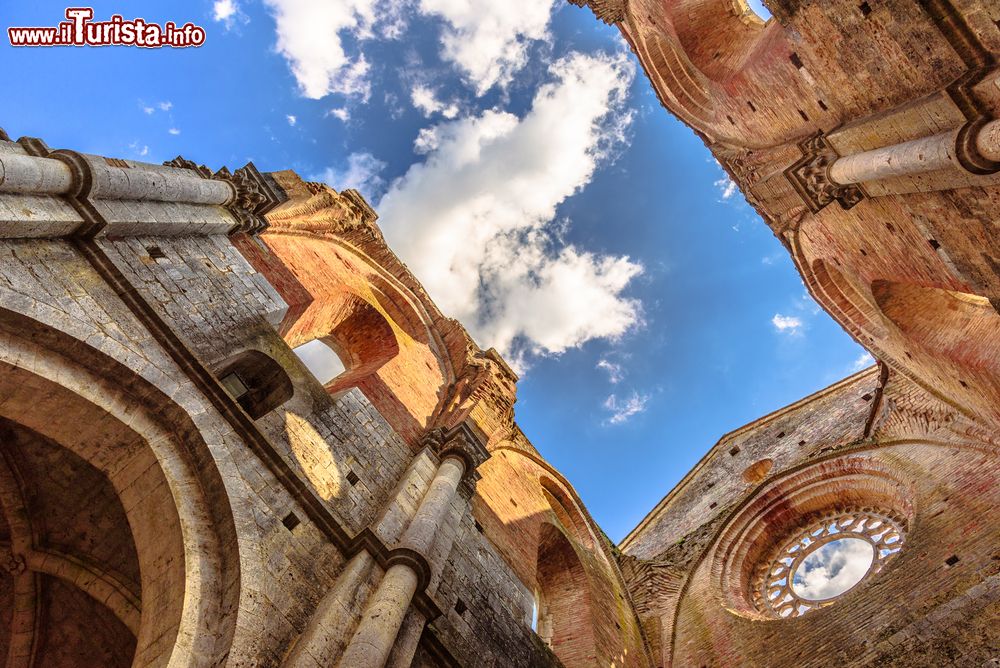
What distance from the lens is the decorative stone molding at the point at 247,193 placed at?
7781mm

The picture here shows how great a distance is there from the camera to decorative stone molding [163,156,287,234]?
778 cm

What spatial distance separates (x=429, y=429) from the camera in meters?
8.92

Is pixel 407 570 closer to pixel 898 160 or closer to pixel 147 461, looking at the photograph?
pixel 147 461

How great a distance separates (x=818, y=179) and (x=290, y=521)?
8.20 meters

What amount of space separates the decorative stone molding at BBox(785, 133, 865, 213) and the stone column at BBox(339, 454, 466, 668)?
6619 mm

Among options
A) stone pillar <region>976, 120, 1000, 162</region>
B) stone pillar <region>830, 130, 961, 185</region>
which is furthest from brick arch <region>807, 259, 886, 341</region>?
stone pillar <region>976, 120, 1000, 162</region>

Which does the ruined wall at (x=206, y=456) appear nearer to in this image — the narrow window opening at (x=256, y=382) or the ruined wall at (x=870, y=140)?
the narrow window opening at (x=256, y=382)

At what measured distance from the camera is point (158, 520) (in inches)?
185

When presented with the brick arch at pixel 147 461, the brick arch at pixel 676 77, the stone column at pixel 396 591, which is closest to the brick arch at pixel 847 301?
the brick arch at pixel 676 77

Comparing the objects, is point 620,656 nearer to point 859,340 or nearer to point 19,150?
point 859,340

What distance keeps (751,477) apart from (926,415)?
5221 mm

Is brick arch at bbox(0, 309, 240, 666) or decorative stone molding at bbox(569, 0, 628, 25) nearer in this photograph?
brick arch at bbox(0, 309, 240, 666)

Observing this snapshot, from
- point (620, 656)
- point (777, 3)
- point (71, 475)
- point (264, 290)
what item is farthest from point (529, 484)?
point (777, 3)

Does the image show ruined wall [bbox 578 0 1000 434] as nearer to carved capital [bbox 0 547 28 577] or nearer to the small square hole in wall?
the small square hole in wall
